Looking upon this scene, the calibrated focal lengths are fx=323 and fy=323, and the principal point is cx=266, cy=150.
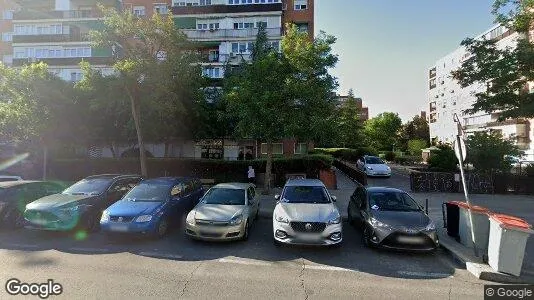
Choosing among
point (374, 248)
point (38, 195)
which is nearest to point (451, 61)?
point (374, 248)

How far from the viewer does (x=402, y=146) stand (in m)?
63.8

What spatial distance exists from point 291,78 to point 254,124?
8.56 ft

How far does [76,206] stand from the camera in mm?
8914

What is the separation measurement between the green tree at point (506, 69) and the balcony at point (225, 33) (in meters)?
20.5

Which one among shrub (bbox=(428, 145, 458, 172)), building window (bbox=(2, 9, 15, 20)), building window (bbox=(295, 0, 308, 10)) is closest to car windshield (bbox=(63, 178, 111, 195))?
shrub (bbox=(428, 145, 458, 172))

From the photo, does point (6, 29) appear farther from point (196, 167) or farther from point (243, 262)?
point (243, 262)

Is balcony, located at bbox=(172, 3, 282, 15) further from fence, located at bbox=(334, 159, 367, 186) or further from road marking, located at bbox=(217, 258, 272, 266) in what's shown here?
road marking, located at bbox=(217, 258, 272, 266)

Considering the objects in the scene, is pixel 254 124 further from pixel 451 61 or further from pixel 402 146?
pixel 402 146

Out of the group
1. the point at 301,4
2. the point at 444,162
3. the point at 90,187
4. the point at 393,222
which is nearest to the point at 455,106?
the point at 301,4

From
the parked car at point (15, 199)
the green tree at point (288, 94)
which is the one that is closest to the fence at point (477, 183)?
the green tree at point (288, 94)

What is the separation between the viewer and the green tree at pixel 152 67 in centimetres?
1638

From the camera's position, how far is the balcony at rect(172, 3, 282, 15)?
1345 inches

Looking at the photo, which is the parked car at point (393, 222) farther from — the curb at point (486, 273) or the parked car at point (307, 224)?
the parked car at point (307, 224)

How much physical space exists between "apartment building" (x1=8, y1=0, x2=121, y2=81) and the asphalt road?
1313 inches
